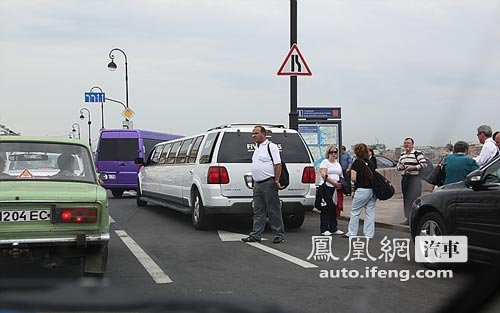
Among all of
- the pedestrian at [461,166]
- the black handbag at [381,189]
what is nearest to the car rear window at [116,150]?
the black handbag at [381,189]

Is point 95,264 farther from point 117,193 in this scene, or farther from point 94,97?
point 94,97

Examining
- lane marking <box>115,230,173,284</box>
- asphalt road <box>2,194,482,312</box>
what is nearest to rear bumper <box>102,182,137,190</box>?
asphalt road <box>2,194,482,312</box>

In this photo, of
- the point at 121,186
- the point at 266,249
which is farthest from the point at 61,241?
the point at 121,186

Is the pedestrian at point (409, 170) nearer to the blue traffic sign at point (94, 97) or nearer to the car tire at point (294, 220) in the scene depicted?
the car tire at point (294, 220)

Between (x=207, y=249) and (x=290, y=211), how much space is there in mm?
2265

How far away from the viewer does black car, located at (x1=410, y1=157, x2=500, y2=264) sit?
5578mm

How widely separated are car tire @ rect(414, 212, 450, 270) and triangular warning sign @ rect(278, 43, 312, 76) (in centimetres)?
657

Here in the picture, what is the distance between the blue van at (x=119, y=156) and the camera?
18.7 m

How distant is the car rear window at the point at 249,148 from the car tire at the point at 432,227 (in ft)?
11.5

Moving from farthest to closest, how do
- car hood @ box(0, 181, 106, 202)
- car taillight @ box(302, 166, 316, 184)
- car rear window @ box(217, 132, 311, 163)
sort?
car taillight @ box(302, 166, 316, 184) < car rear window @ box(217, 132, 311, 163) < car hood @ box(0, 181, 106, 202)

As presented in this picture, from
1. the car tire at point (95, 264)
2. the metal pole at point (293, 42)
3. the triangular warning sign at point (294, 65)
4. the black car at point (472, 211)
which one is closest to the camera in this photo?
the car tire at point (95, 264)

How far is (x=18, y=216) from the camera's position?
5062 millimetres

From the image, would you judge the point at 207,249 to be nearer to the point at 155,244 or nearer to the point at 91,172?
the point at 155,244

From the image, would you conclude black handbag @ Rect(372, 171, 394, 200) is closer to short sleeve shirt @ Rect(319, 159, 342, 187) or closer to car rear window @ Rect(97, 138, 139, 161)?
short sleeve shirt @ Rect(319, 159, 342, 187)
